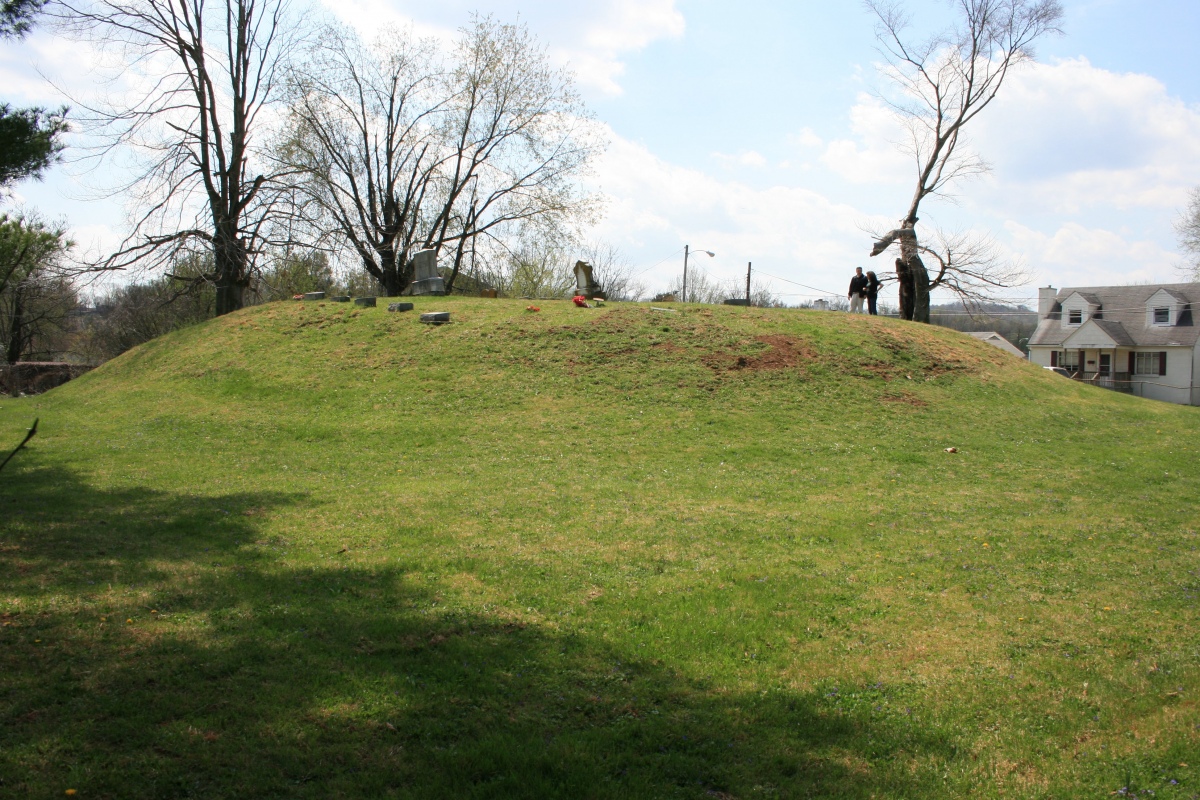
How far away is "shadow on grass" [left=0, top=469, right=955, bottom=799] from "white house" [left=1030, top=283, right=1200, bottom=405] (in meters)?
49.5

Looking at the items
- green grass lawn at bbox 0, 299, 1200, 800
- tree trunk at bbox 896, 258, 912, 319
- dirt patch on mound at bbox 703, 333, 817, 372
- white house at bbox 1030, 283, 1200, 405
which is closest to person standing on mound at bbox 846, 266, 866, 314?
tree trunk at bbox 896, 258, 912, 319

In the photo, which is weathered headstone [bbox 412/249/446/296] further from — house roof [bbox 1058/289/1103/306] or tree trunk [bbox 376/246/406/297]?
house roof [bbox 1058/289/1103/306]

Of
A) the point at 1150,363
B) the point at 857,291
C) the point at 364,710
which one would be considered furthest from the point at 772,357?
the point at 1150,363

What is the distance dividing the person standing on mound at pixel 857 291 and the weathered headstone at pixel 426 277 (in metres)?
14.6

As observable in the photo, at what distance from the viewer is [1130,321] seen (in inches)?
1914

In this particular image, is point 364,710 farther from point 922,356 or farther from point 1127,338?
point 1127,338

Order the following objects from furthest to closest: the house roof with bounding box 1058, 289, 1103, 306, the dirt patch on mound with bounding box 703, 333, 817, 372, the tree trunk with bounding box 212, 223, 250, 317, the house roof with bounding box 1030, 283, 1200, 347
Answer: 1. the house roof with bounding box 1058, 289, 1103, 306
2. the house roof with bounding box 1030, 283, 1200, 347
3. the tree trunk with bounding box 212, 223, 250, 317
4. the dirt patch on mound with bounding box 703, 333, 817, 372

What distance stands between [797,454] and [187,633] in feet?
35.1

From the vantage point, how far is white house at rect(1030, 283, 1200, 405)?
1768 inches

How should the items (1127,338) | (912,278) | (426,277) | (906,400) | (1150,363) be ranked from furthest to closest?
1. (1127,338)
2. (1150,363)
3. (912,278)
4. (426,277)
5. (906,400)

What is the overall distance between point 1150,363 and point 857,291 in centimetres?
3328

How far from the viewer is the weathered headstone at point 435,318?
21016mm

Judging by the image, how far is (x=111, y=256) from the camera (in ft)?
76.1

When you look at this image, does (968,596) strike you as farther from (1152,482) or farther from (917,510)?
(1152,482)
